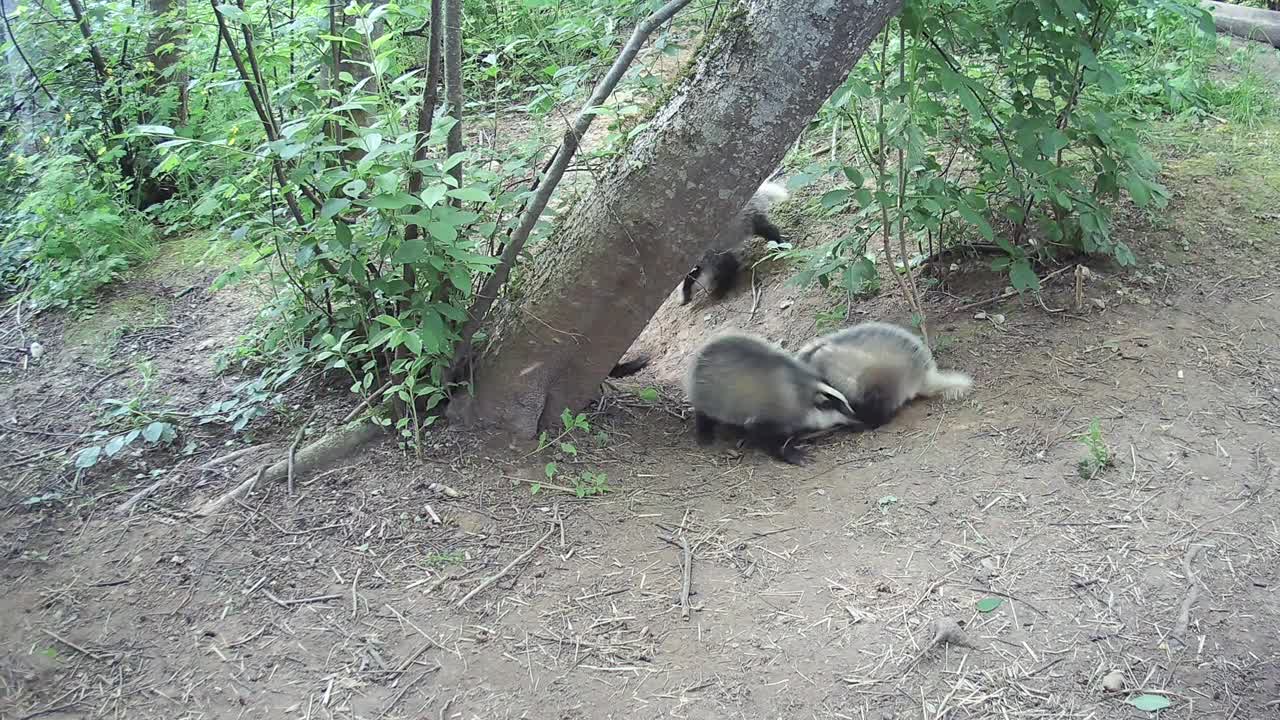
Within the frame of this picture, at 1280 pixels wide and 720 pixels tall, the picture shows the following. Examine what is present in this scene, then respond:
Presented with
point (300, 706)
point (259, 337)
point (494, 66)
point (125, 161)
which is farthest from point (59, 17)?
point (300, 706)

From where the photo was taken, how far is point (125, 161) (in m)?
6.24

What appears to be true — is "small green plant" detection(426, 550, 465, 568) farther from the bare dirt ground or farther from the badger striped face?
the badger striped face

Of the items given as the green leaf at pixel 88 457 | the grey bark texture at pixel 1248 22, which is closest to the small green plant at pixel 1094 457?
the green leaf at pixel 88 457

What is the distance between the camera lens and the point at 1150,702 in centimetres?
234

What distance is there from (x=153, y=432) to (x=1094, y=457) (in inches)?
141

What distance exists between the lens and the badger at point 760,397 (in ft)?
12.5

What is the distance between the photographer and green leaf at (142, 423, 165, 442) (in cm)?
335

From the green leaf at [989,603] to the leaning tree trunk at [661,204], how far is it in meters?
1.59

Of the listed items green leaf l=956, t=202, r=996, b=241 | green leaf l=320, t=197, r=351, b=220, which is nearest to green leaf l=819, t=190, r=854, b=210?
green leaf l=956, t=202, r=996, b=241

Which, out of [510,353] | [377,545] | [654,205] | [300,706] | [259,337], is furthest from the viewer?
[259,337]

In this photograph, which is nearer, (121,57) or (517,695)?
(517,695)

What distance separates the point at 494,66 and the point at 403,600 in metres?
1.99

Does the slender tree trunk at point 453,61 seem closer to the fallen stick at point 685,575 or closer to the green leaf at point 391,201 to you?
the green leaf at point 391,201

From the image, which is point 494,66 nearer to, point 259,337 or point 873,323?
point 259,337
